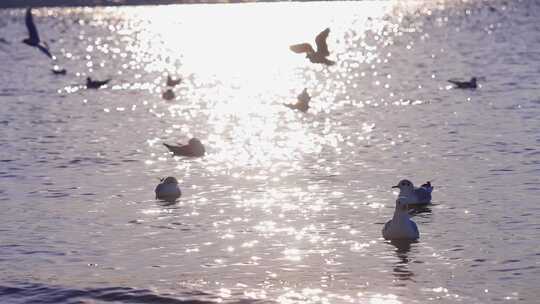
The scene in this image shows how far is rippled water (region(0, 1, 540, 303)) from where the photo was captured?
72.2 feet

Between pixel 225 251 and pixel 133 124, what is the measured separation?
23453 millimetres

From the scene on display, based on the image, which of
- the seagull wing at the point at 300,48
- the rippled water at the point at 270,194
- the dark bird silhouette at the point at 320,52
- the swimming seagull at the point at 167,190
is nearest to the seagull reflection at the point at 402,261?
the rippled water at the point at 270,194

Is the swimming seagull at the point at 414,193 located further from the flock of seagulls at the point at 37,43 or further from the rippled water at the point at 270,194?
the flock of seagulls at the point at 37,43

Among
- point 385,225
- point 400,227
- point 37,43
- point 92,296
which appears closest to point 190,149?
point 37,43

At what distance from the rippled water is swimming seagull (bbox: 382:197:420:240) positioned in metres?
0.30

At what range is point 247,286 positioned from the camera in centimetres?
2167

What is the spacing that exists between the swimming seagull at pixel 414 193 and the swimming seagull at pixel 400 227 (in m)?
2.47

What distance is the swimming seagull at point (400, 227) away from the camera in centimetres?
2452

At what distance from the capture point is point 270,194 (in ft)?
98.7

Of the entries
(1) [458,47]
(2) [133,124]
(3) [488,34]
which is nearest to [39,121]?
(2) [133,124]

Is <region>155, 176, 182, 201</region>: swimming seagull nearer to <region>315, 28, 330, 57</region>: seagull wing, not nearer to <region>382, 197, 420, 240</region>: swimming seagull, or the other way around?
<region>315, 28, 330, 57</region>: seagull wing

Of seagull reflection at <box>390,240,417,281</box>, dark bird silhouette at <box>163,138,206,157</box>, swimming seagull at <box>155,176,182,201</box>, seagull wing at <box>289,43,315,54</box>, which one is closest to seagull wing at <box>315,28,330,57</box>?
seagull wing at <box>289,43,315,54</box>

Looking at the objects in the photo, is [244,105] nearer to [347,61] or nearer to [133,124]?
[133,124]

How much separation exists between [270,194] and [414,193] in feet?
12.7
